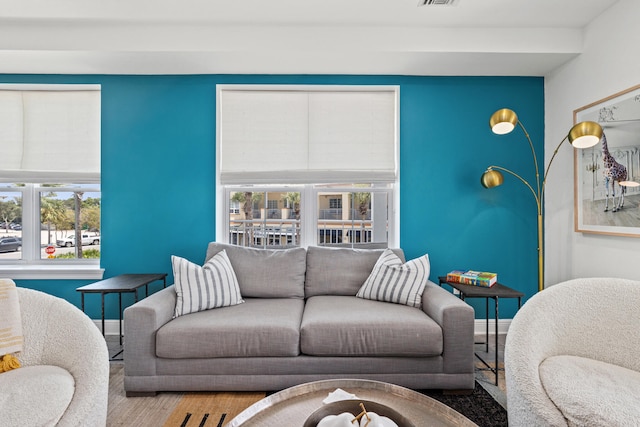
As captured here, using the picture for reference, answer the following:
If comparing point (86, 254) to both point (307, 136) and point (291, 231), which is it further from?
point (307, 136)

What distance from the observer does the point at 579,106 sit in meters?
2.83

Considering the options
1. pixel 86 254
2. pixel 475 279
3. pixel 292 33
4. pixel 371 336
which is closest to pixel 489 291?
pixel 475 279

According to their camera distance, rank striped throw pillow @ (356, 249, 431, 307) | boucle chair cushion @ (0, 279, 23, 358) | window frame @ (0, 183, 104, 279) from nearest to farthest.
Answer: boucle chair cushion @ (0, 279, 23, 358), striped throw pillow @ (356, 249, 431, 307), window frame @ (0, 183, 104, 279)

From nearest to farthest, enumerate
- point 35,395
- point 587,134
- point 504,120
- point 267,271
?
point 35,395
point 587,134
point 504,120
point 267,271

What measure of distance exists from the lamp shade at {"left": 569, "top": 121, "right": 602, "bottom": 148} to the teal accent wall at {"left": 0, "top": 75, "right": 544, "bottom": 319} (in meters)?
0.89

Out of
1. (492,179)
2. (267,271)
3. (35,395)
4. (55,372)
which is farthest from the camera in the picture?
(492,179)

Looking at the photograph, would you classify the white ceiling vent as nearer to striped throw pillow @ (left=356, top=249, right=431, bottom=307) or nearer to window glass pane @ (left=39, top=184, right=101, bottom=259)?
striped throw pillow @ (left=356, top=249, right=431, bottom=307)

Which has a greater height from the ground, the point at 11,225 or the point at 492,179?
the point at 492,179

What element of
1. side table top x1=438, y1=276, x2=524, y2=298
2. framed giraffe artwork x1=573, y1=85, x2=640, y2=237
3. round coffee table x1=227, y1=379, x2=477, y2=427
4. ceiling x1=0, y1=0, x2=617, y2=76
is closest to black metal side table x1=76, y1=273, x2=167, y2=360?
round coffee table x1=227, y1=379, x2=477, y2=427

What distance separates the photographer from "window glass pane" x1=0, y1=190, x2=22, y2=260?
332 cm

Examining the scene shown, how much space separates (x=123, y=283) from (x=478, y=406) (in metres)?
2.65

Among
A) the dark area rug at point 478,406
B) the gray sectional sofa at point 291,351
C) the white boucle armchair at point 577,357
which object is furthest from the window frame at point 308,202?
the white boucle armchair at point 577,357

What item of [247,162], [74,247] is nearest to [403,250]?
[247,162]

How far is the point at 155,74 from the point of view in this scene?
320cm
